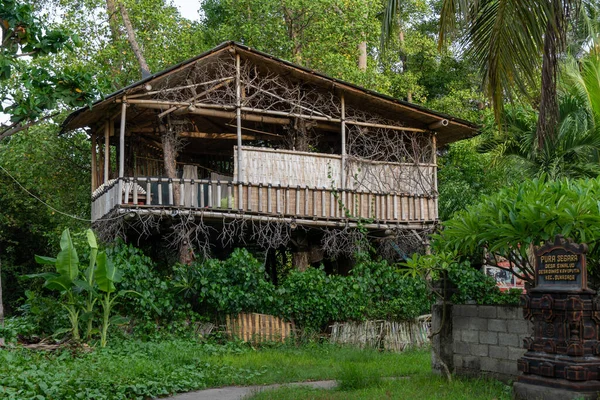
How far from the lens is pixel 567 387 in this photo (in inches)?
340

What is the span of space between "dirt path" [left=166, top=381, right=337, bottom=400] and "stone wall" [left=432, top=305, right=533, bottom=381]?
1.94 meters

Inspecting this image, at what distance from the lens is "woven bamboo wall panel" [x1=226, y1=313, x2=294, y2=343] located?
16.4 m

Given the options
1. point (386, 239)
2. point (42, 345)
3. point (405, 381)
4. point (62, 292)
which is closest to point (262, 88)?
point (386, 239)

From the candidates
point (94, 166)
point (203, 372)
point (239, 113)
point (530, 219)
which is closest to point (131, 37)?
point (94, 166)

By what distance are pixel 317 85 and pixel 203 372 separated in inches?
383

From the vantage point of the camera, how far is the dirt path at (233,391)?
10.2 metres

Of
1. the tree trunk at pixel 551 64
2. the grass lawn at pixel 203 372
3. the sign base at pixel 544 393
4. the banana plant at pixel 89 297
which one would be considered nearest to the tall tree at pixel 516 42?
the tree trunk at pixel 551 64

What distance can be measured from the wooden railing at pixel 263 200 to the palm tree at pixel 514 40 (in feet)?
27.0

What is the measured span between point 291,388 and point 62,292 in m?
6.22

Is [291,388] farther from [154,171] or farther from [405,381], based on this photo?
[154,171]

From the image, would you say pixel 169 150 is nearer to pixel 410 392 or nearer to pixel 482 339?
pixel 482 339

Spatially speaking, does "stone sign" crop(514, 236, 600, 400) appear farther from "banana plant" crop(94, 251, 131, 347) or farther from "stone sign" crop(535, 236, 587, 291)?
"banana plant" crop(94, 251, 131, 347)

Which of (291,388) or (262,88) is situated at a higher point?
(262,88)

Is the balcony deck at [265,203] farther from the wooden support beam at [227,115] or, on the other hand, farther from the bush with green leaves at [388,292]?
the wooden support beam at [227,115]
